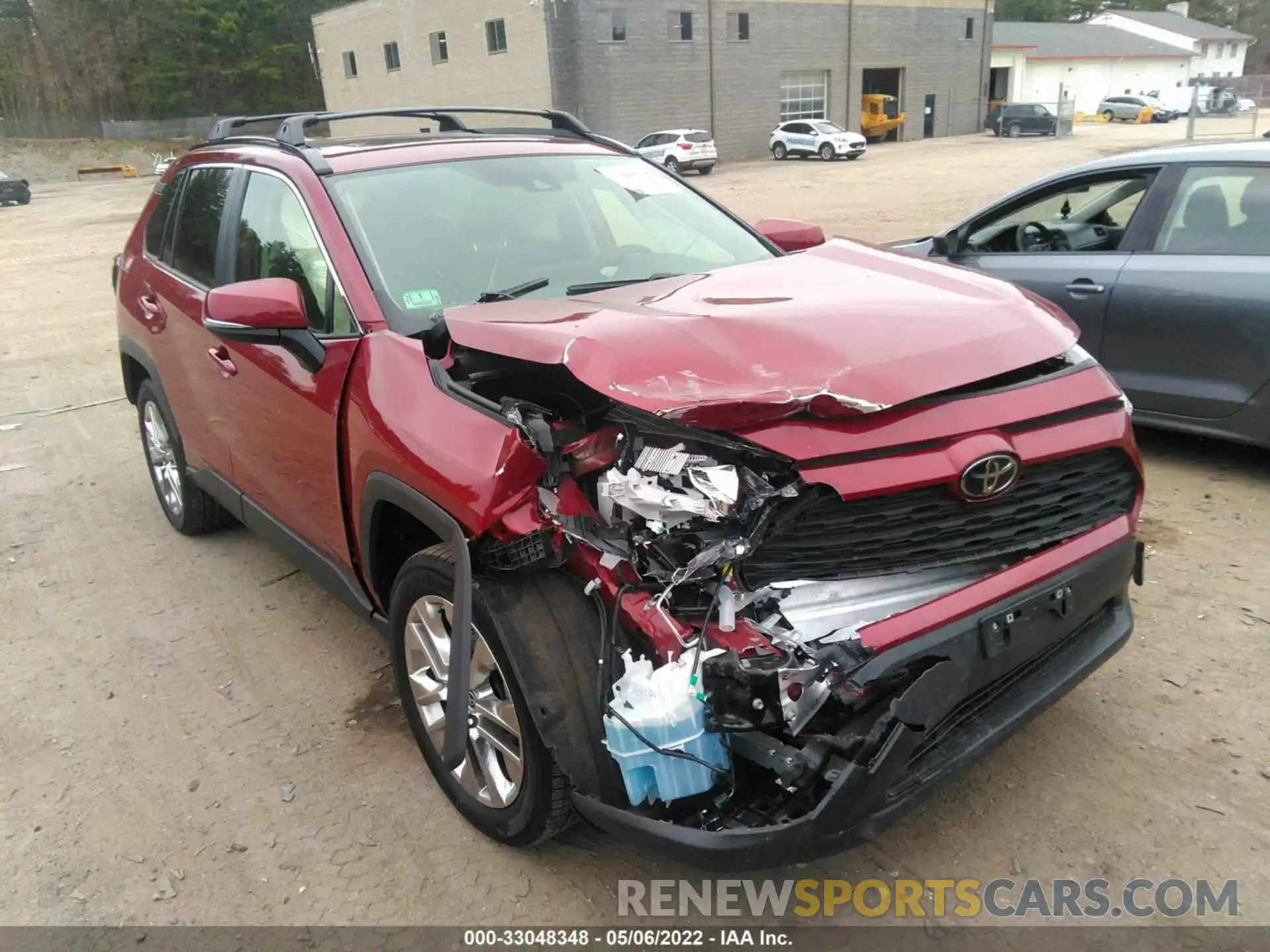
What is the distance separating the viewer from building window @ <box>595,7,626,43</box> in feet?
118

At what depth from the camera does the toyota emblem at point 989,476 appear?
7.72 ft

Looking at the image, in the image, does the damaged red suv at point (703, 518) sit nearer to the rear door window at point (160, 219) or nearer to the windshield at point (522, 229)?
the windshield at point (522, 229)

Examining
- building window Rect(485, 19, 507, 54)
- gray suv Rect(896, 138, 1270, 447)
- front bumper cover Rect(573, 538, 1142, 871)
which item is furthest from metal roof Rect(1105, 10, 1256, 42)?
front bumper cover Rect(573, 538, 1142, 871)

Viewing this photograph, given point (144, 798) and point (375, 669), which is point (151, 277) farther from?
point (144, 798)

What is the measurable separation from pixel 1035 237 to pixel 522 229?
3641 millimetres

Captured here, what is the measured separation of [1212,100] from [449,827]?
210ft

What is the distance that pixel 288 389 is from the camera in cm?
332

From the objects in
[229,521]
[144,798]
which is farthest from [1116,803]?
[229,521]

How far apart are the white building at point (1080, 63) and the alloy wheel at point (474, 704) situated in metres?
62.8

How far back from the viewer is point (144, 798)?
3.12 m

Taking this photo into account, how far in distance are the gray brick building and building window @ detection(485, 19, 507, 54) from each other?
0.18ft

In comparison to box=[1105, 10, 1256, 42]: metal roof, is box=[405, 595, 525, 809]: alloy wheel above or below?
below

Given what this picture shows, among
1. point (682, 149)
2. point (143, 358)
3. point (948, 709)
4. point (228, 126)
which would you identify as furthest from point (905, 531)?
point (682, 149)

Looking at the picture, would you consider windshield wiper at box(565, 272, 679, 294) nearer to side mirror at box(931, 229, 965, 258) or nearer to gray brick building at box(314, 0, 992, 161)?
side mirror at box(931, 229, 965, 258)
